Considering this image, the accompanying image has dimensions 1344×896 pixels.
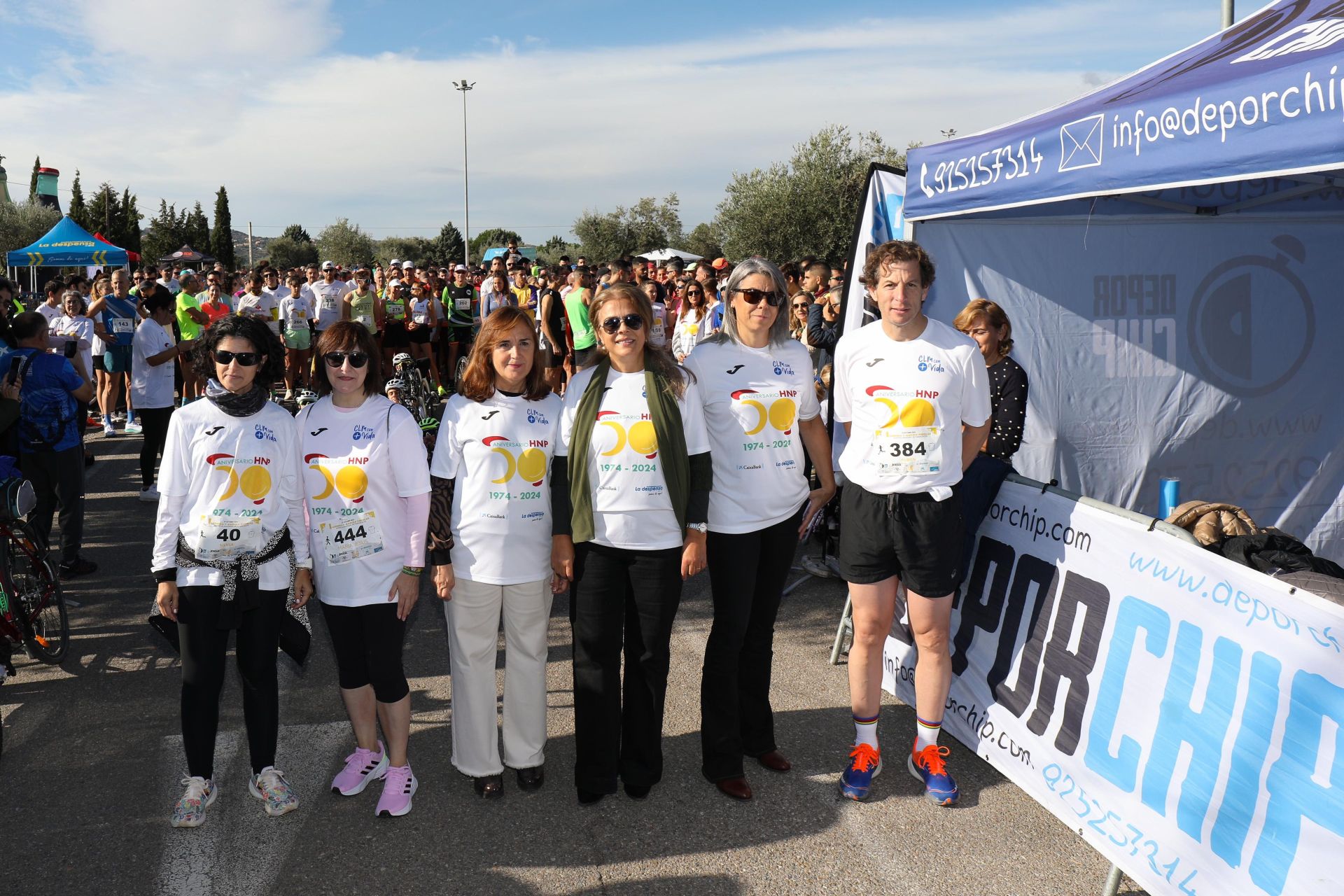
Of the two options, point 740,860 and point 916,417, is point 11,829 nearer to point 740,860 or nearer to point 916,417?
point 740,860

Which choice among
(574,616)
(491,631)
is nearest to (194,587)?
(491,631)

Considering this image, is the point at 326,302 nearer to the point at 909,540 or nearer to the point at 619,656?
the point at 619,656

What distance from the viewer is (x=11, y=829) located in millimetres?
3377

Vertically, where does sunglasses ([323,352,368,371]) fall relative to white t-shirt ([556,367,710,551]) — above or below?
above

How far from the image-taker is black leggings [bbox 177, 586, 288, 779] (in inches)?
129

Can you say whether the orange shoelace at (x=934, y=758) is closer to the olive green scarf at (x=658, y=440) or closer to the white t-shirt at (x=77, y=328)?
the olive green scarf at (x=658, y=440)

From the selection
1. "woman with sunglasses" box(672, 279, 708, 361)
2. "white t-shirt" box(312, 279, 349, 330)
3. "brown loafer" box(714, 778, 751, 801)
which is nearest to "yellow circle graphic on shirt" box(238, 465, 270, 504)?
"brown loafer" box(714, 778, 751, 801)

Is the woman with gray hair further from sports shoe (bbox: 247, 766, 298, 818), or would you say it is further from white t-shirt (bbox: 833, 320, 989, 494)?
sports shoe (bbox: 247, 766, 298, 818)

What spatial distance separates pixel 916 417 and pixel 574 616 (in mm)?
1461

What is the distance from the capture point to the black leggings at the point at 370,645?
340 centimetres

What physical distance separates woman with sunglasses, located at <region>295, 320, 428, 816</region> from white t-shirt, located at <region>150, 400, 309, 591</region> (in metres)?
0.15

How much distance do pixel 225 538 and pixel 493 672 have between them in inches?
41.1

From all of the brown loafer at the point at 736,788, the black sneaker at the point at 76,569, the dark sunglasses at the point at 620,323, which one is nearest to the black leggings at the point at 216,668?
the dark sunglasses at the point at 620,323

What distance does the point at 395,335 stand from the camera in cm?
1578
